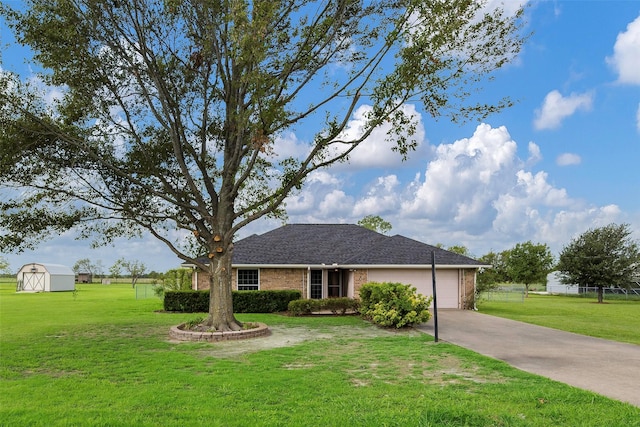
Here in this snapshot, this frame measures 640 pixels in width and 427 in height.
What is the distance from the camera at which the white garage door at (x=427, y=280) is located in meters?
24.7

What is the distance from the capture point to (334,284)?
1063 inches

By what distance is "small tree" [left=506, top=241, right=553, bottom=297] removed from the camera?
56562 millimetres

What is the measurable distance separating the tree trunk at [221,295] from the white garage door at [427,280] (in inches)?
415

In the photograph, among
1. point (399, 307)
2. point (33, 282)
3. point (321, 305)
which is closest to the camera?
point (399, 307)

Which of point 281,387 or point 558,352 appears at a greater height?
point 281,387

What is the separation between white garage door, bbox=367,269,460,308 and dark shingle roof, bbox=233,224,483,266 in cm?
69

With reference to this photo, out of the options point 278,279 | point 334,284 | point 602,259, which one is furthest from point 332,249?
point 602,259

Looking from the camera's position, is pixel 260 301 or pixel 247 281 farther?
pixel 247 281

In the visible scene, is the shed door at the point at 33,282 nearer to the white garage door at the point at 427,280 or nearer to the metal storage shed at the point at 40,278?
the metal storage shed at the point at 40,278

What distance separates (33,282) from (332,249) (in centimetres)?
3900

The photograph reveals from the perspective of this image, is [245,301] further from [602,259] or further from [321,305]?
[602,259]

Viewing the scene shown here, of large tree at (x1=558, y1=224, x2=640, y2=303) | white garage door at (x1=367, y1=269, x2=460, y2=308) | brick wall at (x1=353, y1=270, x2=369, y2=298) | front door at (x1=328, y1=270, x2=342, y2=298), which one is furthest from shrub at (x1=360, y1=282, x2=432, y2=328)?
large tree at (x1=558, y1=224, x2=640, y2=303)

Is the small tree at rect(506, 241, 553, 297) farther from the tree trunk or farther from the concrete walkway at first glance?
the tree trunk

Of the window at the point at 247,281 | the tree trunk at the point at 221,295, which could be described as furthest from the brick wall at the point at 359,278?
the tree trunk at the point at 221,295
